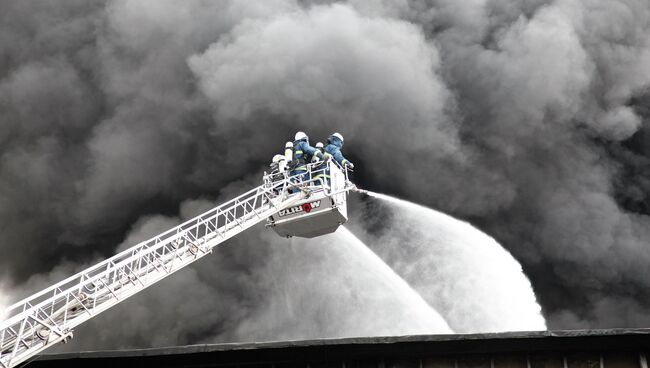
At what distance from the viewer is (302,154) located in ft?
60.2

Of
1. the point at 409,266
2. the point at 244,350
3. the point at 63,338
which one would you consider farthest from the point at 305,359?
the point at 409,266

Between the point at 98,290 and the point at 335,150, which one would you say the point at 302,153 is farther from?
the point at 98,290

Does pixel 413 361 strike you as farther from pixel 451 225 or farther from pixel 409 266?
pixel 409 266

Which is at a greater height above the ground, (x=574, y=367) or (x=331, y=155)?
(x=331, y=155)

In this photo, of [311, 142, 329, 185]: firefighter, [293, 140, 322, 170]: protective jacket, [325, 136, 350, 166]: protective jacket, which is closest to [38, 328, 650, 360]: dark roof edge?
[311, 142, 329, 185]: firefighter

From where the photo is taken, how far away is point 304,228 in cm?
1819

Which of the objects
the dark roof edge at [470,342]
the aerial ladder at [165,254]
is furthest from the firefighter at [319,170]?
the dark roof edge at [470,342]

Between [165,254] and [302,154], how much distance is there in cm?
427

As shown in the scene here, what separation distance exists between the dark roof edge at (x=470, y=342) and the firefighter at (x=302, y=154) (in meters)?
6.23

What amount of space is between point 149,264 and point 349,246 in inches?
510

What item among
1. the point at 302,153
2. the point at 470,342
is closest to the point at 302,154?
the point at 302,153

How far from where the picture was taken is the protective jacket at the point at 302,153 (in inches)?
715

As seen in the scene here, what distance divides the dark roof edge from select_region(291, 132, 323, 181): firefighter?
6229mm

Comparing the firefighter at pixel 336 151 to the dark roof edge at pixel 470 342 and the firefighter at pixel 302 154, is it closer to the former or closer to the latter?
the firefighter at pixel 302 154
